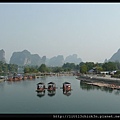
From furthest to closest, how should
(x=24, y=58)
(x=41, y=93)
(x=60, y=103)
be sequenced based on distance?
1. (x=24, y=58)
2. (x=41, y=93)
3. (x=60, y=103)

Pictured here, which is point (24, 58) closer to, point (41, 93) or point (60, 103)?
point (41, 93)

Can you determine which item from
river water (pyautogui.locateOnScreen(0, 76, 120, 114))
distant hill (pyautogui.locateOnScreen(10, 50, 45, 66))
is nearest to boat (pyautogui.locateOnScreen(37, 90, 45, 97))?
river water (pyautogui.locateOnScreen(0, 76, 120, 114))

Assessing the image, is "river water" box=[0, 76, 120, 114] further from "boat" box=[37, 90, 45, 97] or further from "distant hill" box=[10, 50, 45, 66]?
"distant hill" box=[10, 50, 45, 66]

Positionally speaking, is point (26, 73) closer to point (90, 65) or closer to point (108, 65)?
Result: point (90, 65)

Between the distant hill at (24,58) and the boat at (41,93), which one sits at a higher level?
the distant hill at (24,58)

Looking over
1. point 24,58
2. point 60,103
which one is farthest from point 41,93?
point 24,58

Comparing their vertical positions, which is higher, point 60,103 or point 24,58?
point 24,58

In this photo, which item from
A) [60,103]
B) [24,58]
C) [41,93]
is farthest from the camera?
[24,58]

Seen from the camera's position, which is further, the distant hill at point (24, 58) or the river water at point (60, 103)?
the distant hill at point (24, 58)

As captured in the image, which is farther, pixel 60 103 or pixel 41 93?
pixel 41 93

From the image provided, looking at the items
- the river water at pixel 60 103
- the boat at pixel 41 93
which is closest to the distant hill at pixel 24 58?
the boat at pixel 41 93

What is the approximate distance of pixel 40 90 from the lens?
7688 millimetres

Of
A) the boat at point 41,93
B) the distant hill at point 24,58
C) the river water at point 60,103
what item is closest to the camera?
the river water at point 60,103

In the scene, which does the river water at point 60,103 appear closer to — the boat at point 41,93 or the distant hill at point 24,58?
the boat at point 41,93
